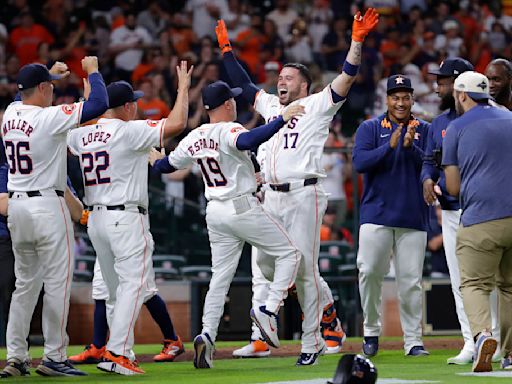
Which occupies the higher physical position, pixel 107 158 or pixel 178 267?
pixel 107 158

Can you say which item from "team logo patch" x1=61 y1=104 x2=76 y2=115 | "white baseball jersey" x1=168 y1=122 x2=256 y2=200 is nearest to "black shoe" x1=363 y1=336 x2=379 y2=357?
"white baseball jersey" x1=168 y1=122 x2=256 y2=200

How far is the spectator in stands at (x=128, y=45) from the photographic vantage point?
55.0 feet

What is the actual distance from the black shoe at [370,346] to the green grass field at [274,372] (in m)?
0.06

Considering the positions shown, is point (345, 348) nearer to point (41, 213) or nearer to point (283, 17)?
point (41, 213)

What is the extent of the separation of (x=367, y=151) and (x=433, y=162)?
2.25 ft

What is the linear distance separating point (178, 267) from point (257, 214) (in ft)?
15.8

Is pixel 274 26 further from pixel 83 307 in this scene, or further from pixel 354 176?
pixel 83 307

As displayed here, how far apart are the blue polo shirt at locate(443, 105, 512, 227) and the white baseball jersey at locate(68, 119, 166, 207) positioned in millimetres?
2132

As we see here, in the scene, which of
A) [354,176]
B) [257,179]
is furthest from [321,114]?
[354,176]

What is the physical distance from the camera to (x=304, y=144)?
8.73 meters

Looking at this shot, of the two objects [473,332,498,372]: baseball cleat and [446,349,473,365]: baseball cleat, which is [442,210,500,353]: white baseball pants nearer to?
[446,349,473,365]: baseball cleat

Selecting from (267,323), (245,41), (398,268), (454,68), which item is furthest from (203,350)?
(245,41)

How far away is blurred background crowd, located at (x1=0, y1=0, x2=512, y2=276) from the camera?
16.0 metres

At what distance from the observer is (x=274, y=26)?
17719 mm
